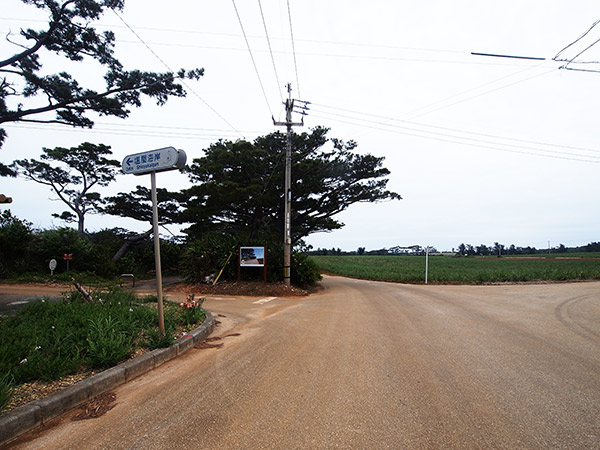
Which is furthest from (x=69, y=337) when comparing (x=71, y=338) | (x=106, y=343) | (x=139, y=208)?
(x=139, y=208)

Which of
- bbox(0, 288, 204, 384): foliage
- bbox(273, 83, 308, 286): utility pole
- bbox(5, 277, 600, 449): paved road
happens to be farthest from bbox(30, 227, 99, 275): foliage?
bbox(5, 277, 600, 449): paved road

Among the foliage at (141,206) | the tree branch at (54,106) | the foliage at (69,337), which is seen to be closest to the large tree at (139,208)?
the foliage at (141,206)

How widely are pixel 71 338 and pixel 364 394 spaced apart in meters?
3.77

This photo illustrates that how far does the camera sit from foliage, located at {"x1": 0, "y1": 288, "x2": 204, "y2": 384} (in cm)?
351

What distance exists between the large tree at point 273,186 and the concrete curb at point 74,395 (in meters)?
11.9

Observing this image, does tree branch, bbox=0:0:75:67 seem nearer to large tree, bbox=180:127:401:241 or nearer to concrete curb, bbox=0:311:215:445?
large tree, bbox=180:127:401:241

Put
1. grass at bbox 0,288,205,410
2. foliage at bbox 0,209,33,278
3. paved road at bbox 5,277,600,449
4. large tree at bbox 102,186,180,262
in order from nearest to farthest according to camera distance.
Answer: paved road at bbox 5,277,600,449, grass at bbox 0,288,205,410, foliage at bbox 0,209,33,278, large tree at bbox 102,186,180,262

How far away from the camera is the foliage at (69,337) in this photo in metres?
3.51

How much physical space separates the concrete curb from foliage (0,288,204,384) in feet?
0.70

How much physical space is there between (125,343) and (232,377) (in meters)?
1.67

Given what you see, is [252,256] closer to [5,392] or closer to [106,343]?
[106,343]

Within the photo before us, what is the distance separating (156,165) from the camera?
4859 mm

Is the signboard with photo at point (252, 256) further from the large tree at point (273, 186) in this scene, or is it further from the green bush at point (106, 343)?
the green bush at point (106, 343)

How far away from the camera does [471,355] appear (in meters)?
4.82
